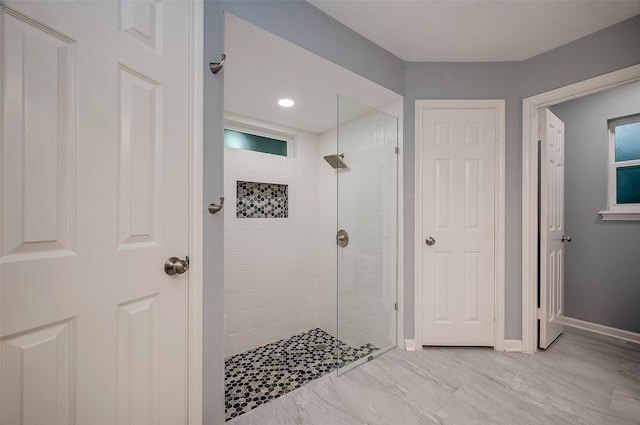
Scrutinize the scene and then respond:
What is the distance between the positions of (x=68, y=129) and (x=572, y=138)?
13.0 feet

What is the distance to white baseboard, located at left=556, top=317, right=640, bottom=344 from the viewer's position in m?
2.41

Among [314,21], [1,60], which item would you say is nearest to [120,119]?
[1,60]

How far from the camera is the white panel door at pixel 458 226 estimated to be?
2250mm

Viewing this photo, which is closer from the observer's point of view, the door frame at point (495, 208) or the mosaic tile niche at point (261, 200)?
the door frame at point (495, 208)

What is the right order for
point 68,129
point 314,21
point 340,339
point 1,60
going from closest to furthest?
point 1,60
point 68,129
point 314,21
point 340,339

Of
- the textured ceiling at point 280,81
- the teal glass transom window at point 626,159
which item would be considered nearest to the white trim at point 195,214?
the textured ceiling at point 280,81

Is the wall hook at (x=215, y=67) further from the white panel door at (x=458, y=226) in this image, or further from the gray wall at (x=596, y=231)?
the gray wall at (x=596, y=231)

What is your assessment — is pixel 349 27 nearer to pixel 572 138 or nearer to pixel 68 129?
pixel 68 129

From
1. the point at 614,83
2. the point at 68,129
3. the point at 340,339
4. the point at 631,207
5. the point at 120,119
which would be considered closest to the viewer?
the point at 68,129

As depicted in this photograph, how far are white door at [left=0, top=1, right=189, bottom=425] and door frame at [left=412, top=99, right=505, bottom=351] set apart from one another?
71.3 inches

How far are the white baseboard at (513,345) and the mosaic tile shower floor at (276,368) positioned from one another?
1.07 metres

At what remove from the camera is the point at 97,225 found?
824 mm

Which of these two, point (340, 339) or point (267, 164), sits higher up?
point (267, 164)

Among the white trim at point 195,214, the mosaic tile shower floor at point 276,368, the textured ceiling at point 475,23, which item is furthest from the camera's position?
the mosaic tile shower floor at point 276,368
